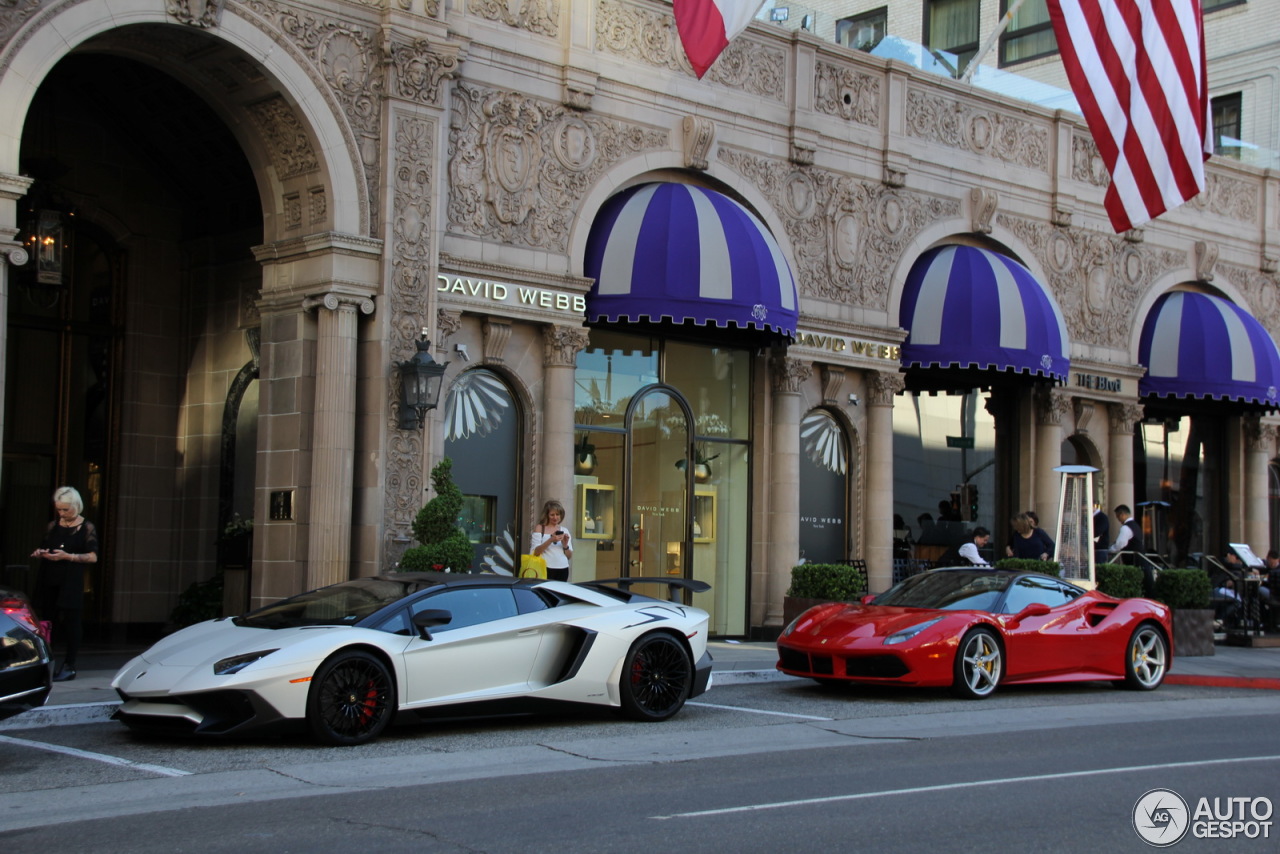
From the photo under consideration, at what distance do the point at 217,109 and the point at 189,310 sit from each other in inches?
159

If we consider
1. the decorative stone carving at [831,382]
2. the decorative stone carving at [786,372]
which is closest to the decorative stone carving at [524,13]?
the decorative stone carving at [786,372]

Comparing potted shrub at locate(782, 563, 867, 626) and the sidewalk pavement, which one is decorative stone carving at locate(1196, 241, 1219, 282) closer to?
the sidewalk pavement

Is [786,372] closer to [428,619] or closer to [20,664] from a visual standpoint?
[428,619]

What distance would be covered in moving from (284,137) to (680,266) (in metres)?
5.34

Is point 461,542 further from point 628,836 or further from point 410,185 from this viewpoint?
point 628,836

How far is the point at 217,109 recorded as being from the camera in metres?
17.5

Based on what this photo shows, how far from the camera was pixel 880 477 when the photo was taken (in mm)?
22922

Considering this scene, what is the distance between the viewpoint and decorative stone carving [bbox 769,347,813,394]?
2173 centimetres

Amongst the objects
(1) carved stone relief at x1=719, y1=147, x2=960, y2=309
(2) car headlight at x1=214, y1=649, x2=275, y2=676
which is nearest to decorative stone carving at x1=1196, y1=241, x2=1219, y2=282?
(1) carved stone relief at x1=719, y1=147, x2=960, y2=309

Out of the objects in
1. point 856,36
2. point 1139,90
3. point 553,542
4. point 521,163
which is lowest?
point 553,542

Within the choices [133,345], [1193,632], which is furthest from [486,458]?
[1193,632]

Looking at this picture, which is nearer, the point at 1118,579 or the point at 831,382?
the point at 1118,579

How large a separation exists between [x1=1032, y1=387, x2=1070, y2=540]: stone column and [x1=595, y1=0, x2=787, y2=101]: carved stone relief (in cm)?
788

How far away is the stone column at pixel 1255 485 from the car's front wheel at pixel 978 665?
16990mm
